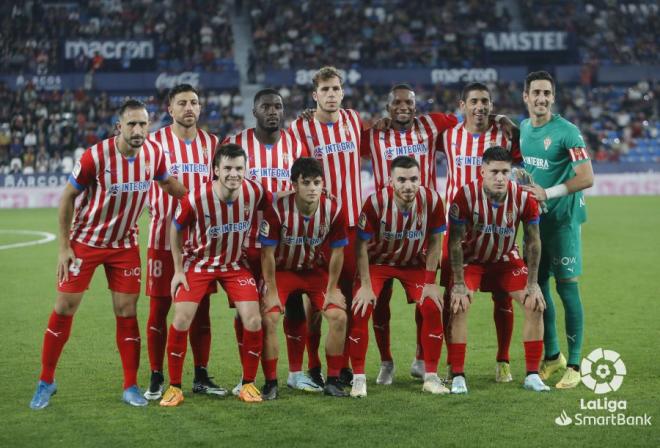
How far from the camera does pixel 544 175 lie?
7078 millimetres

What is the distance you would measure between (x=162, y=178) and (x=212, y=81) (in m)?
25.5

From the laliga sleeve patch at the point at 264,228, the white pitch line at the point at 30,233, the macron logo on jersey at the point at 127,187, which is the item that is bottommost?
the white pitch line at the point at 30,233

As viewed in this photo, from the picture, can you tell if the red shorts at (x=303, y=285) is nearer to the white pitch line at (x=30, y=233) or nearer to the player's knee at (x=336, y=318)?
the player's knee at (x=336, y=318)

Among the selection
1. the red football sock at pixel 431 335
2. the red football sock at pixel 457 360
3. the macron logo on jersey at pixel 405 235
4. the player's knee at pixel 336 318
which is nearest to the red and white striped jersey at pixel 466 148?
the macron logo on jersey at pixel 405 235

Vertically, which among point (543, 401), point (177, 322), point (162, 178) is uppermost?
point (162, 178)

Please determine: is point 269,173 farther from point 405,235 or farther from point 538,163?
point 538,163

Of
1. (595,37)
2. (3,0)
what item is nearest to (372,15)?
(595,37)

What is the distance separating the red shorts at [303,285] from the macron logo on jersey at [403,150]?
1125mm

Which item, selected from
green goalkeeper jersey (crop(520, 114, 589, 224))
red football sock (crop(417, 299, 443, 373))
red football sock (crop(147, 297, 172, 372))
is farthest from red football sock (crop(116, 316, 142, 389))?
green goalkeeper jersey (crop(520, 114, 589, 224))

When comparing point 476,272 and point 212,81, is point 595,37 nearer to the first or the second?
point 212,81

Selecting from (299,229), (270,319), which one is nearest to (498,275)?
(299,229)

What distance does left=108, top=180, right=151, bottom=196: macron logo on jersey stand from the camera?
6.33 metres

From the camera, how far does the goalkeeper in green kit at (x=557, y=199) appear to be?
692 cm

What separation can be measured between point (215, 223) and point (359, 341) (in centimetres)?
128
